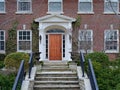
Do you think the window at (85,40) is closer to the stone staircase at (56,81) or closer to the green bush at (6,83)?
the stone staircase at (56,81)

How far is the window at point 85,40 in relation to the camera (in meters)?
28.8

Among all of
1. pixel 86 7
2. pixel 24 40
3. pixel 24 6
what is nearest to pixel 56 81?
pixel 24 40

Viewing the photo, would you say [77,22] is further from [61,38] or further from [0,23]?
[0,23]

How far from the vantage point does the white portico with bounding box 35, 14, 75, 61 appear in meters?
29.2

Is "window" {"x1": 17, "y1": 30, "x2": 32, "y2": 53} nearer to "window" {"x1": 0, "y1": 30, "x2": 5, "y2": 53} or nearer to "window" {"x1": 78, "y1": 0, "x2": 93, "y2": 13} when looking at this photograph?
"window" {"x1": 0, "y1": 30, "x2": 5, "y2": 53}

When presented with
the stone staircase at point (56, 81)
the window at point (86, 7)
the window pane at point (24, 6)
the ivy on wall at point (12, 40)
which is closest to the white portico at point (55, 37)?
the window at point (86, 7)

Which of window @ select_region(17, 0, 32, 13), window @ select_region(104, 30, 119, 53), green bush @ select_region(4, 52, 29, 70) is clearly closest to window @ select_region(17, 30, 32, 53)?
window @ select_region(17, 0, 32, 13)

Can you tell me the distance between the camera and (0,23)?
29625mm

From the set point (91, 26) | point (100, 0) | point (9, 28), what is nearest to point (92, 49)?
point (91, 26)

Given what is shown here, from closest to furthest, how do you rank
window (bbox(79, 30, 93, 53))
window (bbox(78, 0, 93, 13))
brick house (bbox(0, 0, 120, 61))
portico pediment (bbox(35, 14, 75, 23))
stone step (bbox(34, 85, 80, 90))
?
1. stone step (bbox(34, 85, 80, 90))
2. window (bbox(79, 30, 93, 53))
3. portico pediment (bbox(35, 14, 75, 23))
4. brick house (bbox(0, 0, 120, 61))
5. window (bbox(78, 0, 93, 13))

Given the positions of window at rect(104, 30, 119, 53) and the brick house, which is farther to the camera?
window at rect(104, 30, 119, 53)

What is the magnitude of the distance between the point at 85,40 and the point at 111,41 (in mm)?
2432

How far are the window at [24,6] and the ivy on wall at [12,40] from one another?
118 centimetres

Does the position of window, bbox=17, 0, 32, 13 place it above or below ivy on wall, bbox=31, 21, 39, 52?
above
